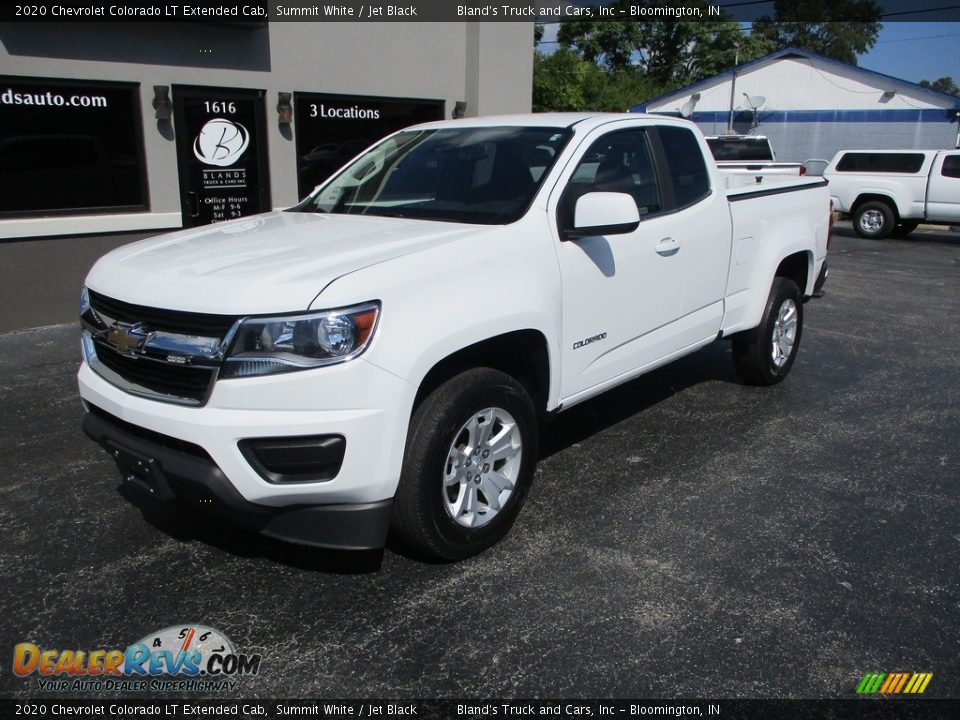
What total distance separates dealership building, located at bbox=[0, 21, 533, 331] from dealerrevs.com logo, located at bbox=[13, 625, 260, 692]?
232 inches

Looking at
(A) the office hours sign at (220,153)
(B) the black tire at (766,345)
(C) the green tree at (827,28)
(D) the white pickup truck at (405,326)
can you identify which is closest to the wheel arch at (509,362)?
(D) the white pickup truck at (405,326)

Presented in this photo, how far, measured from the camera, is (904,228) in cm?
1838

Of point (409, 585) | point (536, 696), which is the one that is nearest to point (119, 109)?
point (409, 585)

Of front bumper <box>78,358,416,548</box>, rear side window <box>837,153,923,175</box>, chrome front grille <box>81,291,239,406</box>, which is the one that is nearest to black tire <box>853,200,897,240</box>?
rear side window <box>837,153,923,175</box>

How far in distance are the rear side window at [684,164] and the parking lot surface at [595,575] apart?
1.47 metres

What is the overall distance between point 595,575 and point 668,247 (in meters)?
1.93

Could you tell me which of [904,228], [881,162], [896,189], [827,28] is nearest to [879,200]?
[896,189]

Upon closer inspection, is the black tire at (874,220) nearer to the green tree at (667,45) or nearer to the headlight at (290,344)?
the headlight at (290,344)

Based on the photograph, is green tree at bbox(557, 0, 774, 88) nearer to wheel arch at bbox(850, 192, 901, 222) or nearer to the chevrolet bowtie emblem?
wheel arch at bbox(850, 192, 901, 222)

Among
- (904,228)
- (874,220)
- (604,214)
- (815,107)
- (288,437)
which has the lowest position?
(904,228)

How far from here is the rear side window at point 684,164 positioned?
15.8 feet

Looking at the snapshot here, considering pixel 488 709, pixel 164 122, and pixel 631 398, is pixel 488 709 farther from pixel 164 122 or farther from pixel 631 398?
pixel 164 122

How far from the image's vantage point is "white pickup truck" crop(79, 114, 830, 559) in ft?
9.36

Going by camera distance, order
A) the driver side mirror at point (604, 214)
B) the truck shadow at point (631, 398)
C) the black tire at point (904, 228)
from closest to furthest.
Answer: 1. the driver side mirror at point (604, 214)
2. the truck shadow at point (631, 398)
3. the black tire at point (904, 228)
